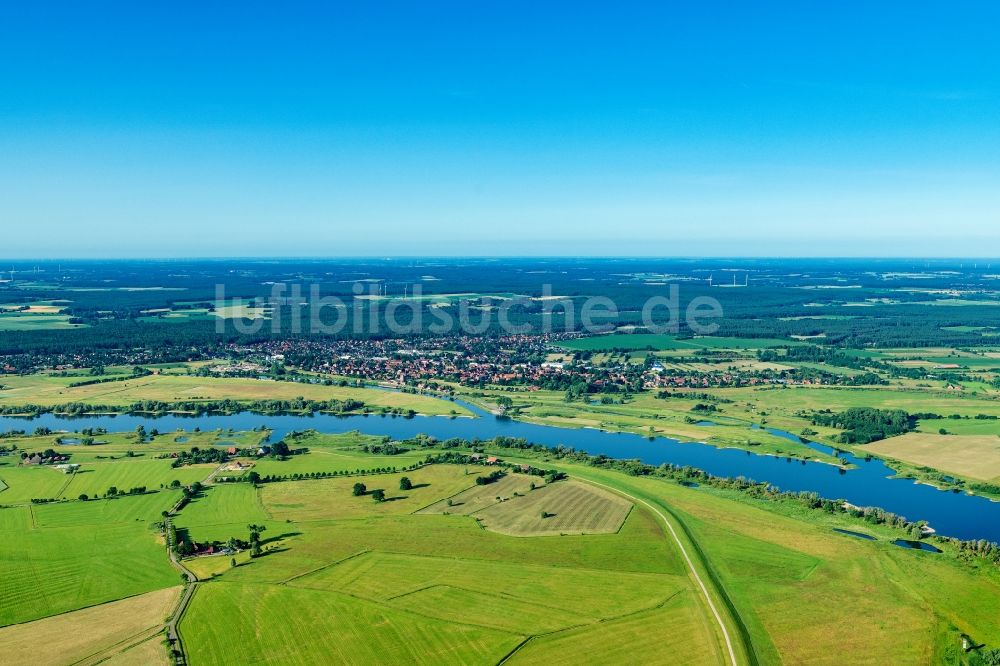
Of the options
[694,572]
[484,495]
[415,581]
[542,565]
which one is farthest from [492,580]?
[484,495]

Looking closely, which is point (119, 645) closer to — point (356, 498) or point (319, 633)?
point (319, 633)

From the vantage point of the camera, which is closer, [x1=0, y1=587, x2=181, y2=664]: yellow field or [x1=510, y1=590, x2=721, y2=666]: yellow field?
[x1=0, y1=587, x2=181, y2=664]: yellow field

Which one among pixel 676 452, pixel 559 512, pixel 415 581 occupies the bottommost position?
pixel 415 581

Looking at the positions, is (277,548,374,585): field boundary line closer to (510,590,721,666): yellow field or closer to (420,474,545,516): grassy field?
(420,474,545,516): grassy field

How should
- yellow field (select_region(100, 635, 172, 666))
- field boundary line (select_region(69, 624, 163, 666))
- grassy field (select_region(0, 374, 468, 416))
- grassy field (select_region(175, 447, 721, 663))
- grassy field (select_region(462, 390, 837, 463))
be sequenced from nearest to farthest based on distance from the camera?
yellow field (select_region(100, 635, 172, 666)), field boundary line (select_region(69, 624, 163, 666)), grassy field (select_region(175, 447, 721, 663)), grassy field (select_region(462, 390, 837, 463)), grassy field (select_region(0, 374, 468, 416))

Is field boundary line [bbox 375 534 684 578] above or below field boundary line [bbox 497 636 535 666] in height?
above

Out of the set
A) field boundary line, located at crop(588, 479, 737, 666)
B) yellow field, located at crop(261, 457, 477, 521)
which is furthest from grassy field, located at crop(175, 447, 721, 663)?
field boundary line, located at crop(588, 479, 737, 666)

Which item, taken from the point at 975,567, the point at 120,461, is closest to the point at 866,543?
the point at 975,567

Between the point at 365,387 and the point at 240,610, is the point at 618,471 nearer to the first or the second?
the point at 240,610
